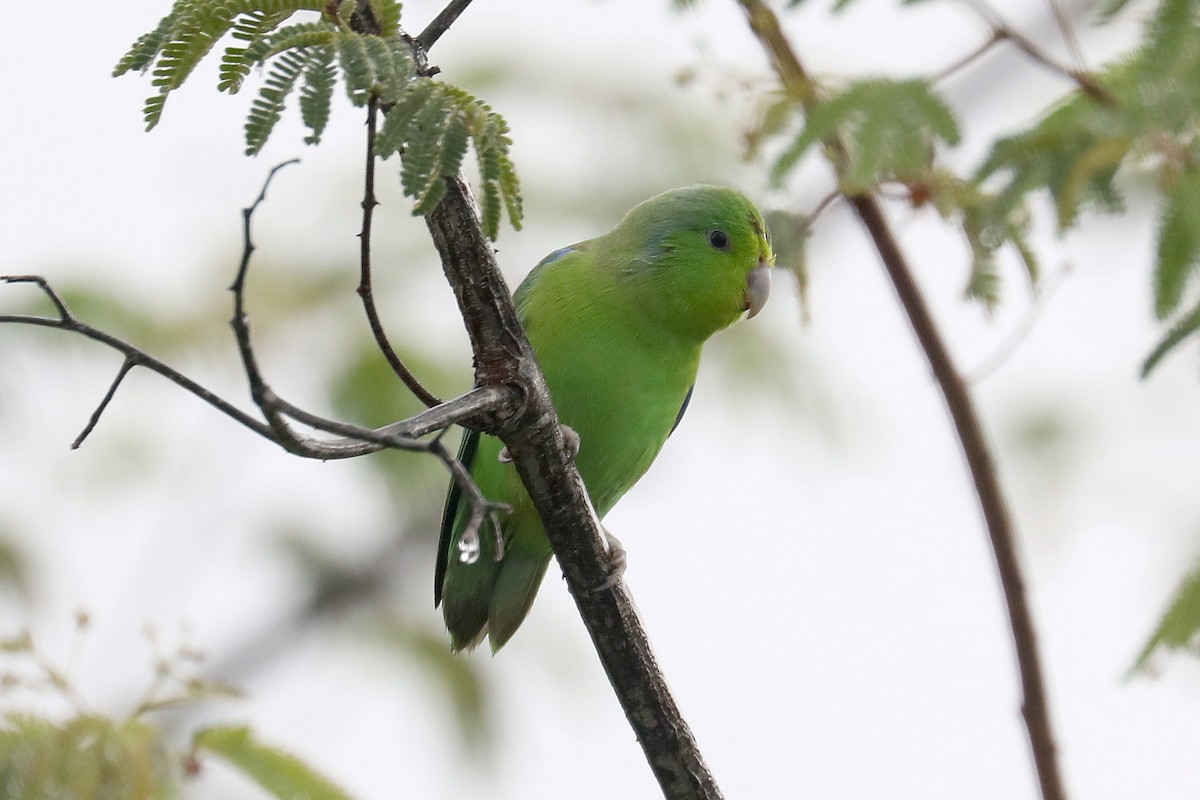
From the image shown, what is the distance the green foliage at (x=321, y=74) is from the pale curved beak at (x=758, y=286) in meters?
2.05

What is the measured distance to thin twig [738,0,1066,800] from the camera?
3344 millimetres

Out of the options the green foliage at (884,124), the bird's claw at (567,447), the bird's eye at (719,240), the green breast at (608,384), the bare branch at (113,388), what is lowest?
the bare branch at (113,388)

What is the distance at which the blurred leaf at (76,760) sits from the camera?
282cm

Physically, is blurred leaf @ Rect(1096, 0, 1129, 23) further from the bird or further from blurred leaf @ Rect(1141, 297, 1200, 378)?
the bird

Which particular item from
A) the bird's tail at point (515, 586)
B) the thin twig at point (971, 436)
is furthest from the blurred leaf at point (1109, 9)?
the bird's tail at point (515, 586)

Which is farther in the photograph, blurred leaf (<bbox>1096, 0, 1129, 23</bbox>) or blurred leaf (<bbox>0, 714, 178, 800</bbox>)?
blurred leaf (<bbox>0, 714, 178, 800</bbox>)

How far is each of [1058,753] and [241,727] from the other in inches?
87.6

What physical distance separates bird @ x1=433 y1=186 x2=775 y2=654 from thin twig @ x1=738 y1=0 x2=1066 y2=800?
591mm

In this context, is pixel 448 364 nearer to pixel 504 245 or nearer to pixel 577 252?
pixel 504 245

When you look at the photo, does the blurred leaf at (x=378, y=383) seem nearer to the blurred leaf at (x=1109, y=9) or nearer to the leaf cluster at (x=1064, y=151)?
the leaf cluster at (x=1064, y=151)

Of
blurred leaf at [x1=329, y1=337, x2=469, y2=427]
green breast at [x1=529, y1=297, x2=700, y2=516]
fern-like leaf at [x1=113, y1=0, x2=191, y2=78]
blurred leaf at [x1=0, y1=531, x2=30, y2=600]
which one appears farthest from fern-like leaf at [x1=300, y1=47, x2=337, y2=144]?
blurred leaf at [x1=0, y1=531, x2=30, y2=600]

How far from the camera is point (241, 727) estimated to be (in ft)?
10.9

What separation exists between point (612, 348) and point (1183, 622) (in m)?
2.00

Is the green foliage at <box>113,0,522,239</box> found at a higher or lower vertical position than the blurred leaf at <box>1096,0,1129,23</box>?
lower
